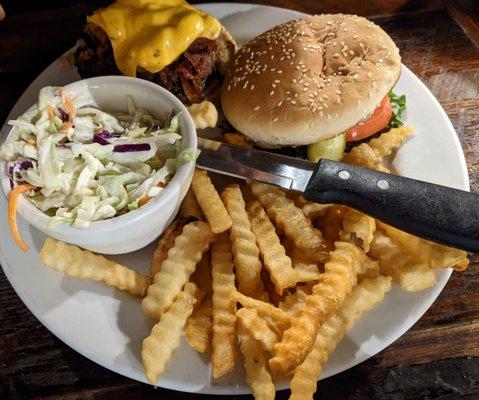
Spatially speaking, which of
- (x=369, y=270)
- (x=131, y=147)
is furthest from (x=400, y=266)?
(x=131, y=147)

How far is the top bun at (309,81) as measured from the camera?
1856mm

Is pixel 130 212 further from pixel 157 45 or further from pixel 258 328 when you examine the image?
pixel 157 45

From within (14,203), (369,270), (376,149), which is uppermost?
(14,203)

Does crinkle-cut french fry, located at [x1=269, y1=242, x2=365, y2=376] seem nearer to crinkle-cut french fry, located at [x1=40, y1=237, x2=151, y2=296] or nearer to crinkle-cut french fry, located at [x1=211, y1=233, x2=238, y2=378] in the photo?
crinkle-cut french fry, located at [x1=211, y1=233, x2=238, y2=378]

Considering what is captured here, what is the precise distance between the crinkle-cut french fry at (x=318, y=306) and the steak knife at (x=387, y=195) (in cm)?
15

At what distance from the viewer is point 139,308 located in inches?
66.3

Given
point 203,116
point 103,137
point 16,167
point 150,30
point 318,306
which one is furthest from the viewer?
point 150,30

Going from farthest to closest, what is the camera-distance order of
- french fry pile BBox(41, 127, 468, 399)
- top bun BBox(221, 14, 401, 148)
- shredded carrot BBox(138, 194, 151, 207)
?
top bun BBox(221, 14, 401, 148)
shredded carrot BBox(138, 194, 151, 207)
french fry pile BBox(41, 127, 468, 399)

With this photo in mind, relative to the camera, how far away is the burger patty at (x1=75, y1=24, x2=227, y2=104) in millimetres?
2080

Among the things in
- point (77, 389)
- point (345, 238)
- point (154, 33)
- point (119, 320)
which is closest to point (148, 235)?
point (119, 320)

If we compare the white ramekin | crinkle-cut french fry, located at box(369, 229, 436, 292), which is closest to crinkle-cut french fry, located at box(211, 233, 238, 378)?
the white ramekin

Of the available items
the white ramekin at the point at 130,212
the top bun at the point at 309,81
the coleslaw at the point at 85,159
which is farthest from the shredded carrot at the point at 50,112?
the top bun at the point at 309,81

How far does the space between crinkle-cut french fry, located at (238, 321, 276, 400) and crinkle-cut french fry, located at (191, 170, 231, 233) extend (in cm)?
29

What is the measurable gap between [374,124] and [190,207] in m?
0.75
